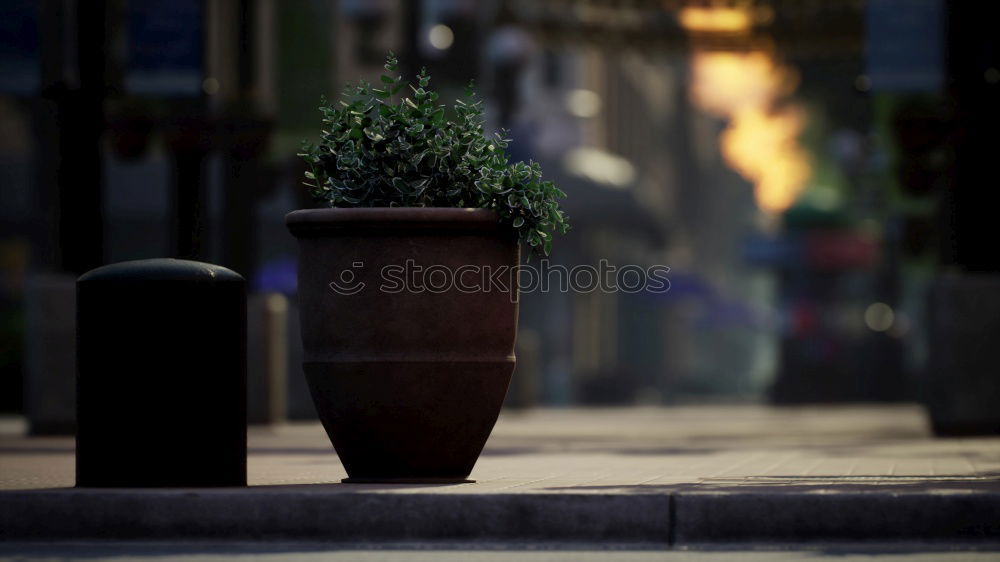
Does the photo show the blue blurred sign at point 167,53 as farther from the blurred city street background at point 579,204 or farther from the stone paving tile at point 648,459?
the stone paving tile at point 648,459

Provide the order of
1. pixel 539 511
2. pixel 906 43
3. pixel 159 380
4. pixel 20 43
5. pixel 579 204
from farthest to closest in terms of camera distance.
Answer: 1. pixel 579 204
2. pixel 906 43
3. pixel 20 43
4. pixel 159 380
5. pixel 539 511

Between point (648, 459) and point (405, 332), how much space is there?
3.28 meters

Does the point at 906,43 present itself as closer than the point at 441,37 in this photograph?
Yes

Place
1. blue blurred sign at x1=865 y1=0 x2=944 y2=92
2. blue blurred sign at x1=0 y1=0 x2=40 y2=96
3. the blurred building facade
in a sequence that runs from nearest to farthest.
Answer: blue blurred sign at x1=0 y1=0 x2=40 y2=96 → blue blurred sign at x1=865 y1=0 x2=944 y2=92 → the blurred building facade

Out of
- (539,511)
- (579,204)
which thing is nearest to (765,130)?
(579,204)

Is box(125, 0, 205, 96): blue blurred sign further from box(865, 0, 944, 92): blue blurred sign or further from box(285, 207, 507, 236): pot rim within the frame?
box(285, 207, 507, 236): pot rim

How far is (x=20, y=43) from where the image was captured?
54.5 feet

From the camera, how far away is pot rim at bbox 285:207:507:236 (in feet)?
28.2

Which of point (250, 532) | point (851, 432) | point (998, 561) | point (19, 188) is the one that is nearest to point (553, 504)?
point (250, 532)

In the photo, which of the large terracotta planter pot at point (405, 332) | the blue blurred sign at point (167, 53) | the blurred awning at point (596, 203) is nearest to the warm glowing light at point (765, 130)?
the blurred awning at point (596, 203)

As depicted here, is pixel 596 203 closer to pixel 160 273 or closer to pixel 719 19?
pixel 719 19

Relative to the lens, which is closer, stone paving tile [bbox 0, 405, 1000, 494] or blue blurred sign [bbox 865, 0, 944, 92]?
stone paving tile [bbox 0, 405, 1000, 494]

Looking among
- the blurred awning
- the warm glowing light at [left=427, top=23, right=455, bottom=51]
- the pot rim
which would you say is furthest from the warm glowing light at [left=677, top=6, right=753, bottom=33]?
the pot rim

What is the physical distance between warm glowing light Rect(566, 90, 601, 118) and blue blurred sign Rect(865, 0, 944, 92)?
91.6 ft
